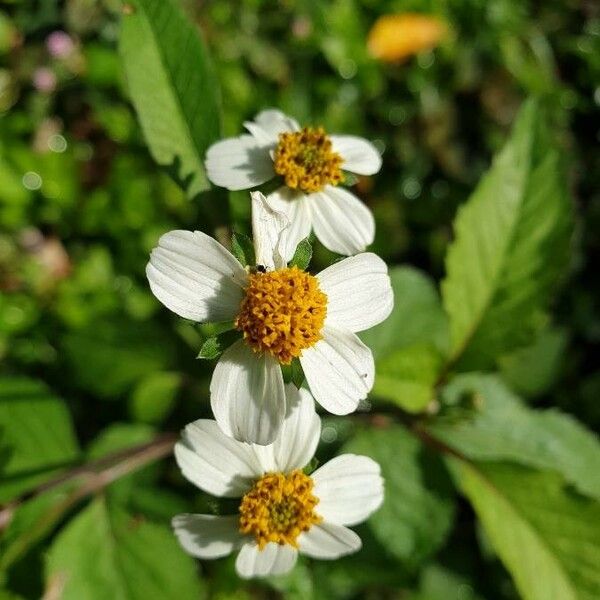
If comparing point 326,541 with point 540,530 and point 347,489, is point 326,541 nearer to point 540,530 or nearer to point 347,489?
point 347,489

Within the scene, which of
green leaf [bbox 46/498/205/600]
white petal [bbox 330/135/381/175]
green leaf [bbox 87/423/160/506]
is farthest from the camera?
green leaf [bbox 87/423/160/506]

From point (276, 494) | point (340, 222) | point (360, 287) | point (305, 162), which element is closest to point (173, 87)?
point (305, 162)

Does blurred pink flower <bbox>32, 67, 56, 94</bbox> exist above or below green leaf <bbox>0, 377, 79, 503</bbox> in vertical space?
above

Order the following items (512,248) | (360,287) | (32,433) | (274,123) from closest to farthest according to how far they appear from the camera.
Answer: (360,287), (274,123), (512,248), (32,433)

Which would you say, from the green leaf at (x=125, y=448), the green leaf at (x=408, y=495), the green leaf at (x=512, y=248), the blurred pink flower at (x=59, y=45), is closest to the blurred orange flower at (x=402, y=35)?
the blurred pink flower at (x=59, y=45)

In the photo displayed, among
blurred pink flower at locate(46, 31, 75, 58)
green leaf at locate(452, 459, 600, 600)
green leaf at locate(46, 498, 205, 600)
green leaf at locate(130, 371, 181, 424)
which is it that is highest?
blurred pink flower at locate(46, 31, 75, 58)

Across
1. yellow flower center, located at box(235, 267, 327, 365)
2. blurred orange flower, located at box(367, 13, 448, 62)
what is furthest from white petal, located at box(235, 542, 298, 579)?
blurred orange flower, located at box(367, 13, 448, 62)

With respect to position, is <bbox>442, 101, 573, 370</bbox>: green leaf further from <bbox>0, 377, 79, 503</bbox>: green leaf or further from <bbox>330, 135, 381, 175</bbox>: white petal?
<bbox>0, 377, 79, 503</bbox>: green leaf
